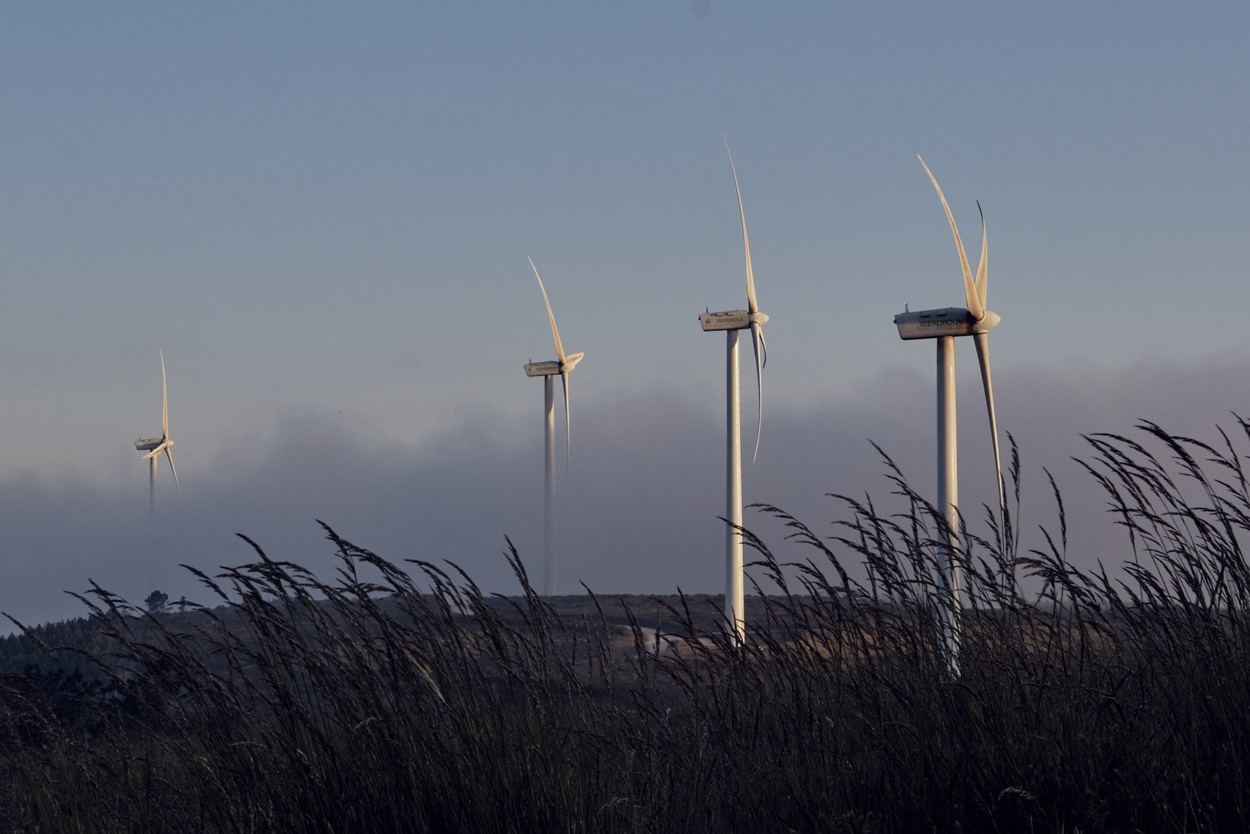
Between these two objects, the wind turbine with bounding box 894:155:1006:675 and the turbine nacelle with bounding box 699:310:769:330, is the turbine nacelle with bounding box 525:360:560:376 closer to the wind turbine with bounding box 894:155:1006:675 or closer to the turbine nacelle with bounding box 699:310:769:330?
the turbine nacelle with bounding box 699:310:769:330

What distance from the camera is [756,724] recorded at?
5.49 metres

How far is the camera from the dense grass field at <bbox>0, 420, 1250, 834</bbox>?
4.48 meters

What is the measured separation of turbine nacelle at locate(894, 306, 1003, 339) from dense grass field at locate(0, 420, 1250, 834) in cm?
1126

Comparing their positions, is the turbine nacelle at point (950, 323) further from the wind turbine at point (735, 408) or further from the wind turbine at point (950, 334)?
the wind turbine at point (735, 408)

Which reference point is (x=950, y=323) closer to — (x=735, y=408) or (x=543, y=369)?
(x=735, y=408)

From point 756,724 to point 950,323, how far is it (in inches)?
492

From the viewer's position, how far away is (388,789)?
444 cm

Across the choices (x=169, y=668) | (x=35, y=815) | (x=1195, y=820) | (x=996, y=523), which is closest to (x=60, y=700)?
(x=35, y=815)

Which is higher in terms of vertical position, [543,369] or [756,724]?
[543,369]

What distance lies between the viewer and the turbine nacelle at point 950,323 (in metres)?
16.9

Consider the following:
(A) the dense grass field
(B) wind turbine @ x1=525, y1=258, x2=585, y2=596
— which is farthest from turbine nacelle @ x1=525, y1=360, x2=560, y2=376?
(A) the dense grass field

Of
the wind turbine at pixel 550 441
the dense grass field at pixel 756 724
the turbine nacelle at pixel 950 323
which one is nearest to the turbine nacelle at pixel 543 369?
the wind turbine at pixel 550 441

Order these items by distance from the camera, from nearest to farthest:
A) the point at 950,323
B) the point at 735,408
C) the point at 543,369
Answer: the point at 950,323
the point at 735,408
the point at 543,369

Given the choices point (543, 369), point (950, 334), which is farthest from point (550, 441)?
point (950, 334)
